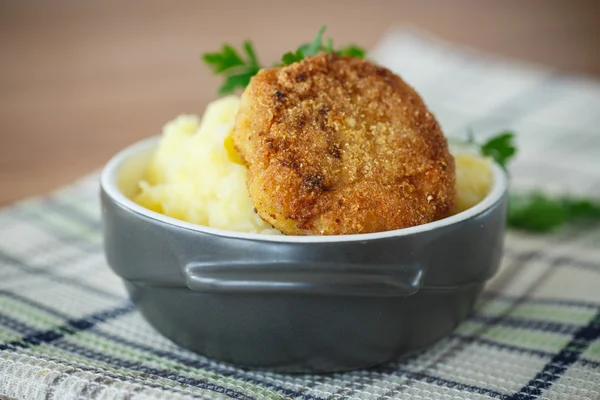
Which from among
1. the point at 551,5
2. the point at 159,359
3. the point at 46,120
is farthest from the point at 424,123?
the point at 551,5

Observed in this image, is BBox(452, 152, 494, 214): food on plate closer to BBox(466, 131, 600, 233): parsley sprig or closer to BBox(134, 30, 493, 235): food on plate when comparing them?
BBox(134, 30, 493, 235): food on plate

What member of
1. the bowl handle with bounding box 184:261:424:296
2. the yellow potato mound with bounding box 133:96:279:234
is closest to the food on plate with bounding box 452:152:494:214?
the bowl handle with bounding box 184:261:424:296

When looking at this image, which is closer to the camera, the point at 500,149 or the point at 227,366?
the point at 227,366

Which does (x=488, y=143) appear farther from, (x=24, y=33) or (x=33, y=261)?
(x=24, y=33)

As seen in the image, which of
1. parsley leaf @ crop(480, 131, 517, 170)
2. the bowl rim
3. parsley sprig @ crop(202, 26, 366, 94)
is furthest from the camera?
parsley leaf @ crop(480, 131, 517, 170)

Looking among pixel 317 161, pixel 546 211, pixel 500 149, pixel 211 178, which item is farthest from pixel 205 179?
pixel 546 211

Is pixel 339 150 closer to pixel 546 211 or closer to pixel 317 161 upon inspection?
pixel 317 161
